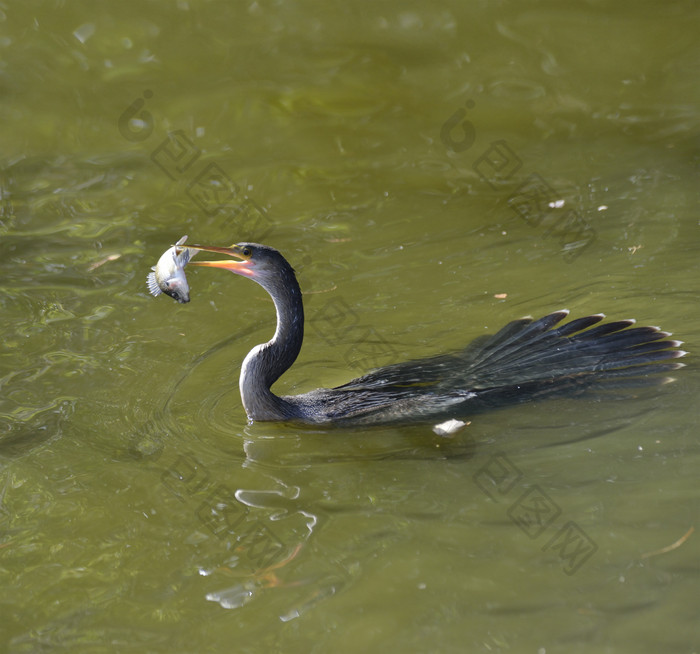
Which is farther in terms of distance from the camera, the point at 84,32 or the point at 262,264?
the point at 84,32

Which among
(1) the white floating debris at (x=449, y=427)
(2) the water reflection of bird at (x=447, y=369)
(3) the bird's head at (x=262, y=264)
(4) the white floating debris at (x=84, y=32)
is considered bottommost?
(1) the white floating debris at (x=449, y=427)

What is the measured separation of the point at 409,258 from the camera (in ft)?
26.9

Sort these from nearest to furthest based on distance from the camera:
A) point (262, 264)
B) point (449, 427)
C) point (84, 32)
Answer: point (449, 427) < point (262, 264) < point (84, 32)

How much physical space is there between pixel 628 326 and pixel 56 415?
403cm

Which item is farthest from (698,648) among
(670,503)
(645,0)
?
(645,0)

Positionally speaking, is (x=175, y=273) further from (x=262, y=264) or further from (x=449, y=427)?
(x=449, y=427)

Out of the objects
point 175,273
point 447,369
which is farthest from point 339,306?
point 175,273

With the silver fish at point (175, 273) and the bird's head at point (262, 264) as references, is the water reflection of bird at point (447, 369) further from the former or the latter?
the silver fish at point (175, 273)

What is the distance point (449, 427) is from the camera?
227 inches

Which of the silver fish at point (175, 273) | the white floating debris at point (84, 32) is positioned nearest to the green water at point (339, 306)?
the white floating debris at point (84, 32)

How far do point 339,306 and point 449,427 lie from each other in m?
1.99

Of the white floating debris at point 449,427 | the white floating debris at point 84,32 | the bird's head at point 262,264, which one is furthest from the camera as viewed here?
the white floating debris at point 84,32

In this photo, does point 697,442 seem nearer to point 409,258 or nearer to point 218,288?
point 409,258

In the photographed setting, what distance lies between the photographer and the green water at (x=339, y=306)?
445 cm
